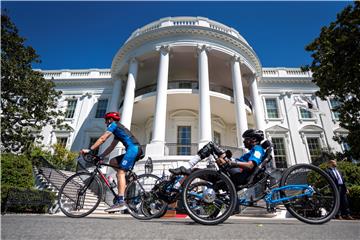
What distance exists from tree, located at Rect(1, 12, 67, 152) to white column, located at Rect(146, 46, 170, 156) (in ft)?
22.4

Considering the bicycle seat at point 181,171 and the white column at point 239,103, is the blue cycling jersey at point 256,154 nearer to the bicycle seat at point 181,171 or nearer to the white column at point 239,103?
the bicycle seat at point 181,171

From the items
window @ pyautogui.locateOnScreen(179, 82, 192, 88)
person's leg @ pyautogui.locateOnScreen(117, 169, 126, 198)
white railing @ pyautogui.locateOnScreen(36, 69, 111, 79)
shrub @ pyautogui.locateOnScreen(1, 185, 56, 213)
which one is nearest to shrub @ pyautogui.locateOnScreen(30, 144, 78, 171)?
shrub @ pyautogui.locateOnScreen(1, 185, 56, 213)

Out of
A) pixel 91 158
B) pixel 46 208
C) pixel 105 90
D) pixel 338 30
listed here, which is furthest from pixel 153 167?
pixel 105 90

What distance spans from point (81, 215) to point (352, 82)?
1163 cm

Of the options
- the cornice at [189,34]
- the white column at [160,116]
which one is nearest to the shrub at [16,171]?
the white column at [160,116]

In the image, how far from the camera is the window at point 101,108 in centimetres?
2208

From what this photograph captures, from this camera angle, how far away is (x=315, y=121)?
68.3 feet

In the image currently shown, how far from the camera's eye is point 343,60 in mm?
9477

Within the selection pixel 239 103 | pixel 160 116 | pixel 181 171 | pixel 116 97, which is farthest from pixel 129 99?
pixel 181 171

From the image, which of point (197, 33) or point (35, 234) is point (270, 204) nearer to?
point (35, 234)

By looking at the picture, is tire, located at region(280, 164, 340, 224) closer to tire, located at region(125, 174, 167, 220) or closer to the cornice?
tire, located at region(125, 174, 167, 220)

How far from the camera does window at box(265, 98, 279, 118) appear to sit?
2164cm

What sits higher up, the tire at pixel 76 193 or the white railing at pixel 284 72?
the white railing at pixel 284 72

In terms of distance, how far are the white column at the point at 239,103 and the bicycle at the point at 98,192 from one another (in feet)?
38.3
